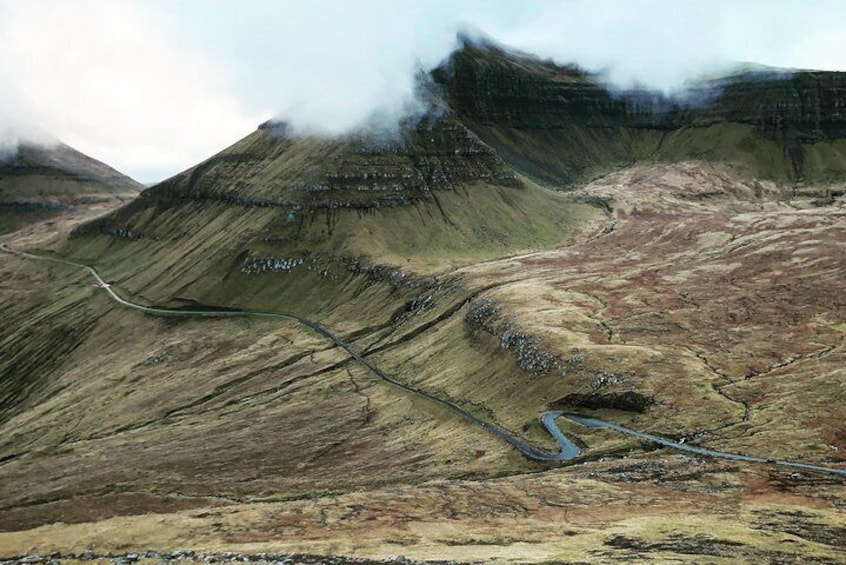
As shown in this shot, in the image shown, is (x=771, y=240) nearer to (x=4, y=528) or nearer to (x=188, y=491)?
(x=188, y=491)

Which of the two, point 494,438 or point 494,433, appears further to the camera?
point 494,433

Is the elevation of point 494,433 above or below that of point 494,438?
above

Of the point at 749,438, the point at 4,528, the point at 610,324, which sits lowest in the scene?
the point at 4,528

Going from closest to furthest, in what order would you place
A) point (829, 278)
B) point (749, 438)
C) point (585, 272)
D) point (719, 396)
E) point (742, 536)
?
point (742, 536), point (749, 438), point (719, 396), point (829, 278), point (585, 272)

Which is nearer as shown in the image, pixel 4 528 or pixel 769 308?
pixel 4 528

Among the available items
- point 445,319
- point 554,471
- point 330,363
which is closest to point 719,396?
point 554,471

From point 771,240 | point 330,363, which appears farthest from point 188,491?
point 771,240

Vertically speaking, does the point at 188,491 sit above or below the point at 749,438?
below

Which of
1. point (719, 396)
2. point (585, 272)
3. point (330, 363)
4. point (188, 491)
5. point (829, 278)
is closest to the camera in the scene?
point (719, 396)

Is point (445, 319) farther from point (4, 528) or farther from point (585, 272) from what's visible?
point (4, 528)
